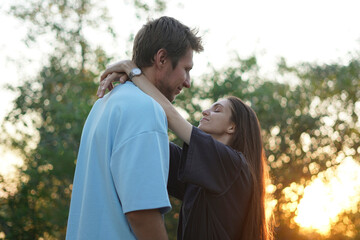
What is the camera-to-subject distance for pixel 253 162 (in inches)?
123

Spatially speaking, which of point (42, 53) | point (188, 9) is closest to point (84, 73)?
point (42, 53)

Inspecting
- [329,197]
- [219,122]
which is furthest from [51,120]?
[219,122]

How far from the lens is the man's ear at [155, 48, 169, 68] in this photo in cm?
228

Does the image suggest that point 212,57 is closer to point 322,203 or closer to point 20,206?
point 322,203

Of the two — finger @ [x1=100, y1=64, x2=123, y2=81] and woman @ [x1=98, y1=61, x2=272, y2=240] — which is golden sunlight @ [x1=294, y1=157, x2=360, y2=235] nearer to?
woman @ [x1=98, y1=61, x2=272, y2=240]

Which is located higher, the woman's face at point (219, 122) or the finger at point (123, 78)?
the finger at point (123, 78)

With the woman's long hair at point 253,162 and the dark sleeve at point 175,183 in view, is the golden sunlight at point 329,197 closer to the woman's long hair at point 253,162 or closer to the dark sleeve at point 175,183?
the woman's long hair at point 253,162

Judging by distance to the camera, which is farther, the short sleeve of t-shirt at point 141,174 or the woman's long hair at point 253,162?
the woman's long hair at point 253,162

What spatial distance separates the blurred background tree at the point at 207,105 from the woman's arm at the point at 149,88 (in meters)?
13.3

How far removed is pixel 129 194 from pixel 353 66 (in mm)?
18908

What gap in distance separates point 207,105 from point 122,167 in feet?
52.6

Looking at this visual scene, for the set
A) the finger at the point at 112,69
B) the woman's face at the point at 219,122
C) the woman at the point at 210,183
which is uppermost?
the finger at the point at 112,69

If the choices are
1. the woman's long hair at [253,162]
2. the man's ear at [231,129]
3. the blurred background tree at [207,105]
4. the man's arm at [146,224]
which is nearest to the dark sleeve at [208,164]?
the woman's long hair at [253,162]

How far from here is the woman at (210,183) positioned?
94.2 inches
